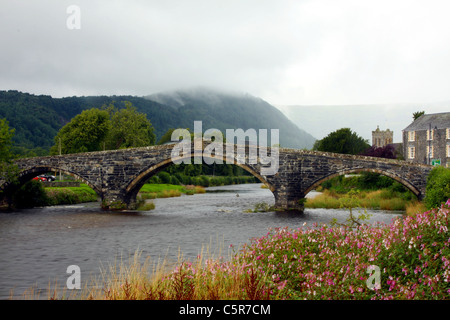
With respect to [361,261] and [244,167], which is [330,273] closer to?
[361,261]

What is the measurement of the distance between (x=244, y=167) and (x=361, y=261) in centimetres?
2421

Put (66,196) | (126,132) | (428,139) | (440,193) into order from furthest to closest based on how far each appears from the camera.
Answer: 1. (126,132)
2. (428,139)
3. (66,196)
4. (440,193)

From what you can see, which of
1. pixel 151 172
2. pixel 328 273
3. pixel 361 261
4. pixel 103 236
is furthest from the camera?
pixel 151 172

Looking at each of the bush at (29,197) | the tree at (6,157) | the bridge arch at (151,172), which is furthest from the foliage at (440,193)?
the bush at (29,197)

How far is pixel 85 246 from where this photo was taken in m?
17.9

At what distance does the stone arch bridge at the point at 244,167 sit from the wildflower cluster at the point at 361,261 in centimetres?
2115

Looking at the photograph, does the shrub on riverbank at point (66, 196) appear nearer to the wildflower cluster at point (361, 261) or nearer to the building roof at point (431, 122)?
the wildflower cluster at point (361, 261)

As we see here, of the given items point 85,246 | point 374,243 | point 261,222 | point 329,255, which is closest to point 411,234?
point 374,243

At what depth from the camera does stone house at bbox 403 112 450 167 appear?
52.5 meters

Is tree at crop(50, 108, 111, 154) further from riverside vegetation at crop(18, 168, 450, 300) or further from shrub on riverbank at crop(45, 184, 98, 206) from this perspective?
riverside vegetation at crop(18, 168, 450, 300)

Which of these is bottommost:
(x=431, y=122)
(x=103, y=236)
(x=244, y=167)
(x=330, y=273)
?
(x=103, y=236)

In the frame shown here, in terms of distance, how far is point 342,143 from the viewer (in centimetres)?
7300

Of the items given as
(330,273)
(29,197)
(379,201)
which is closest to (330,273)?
(330,273)
